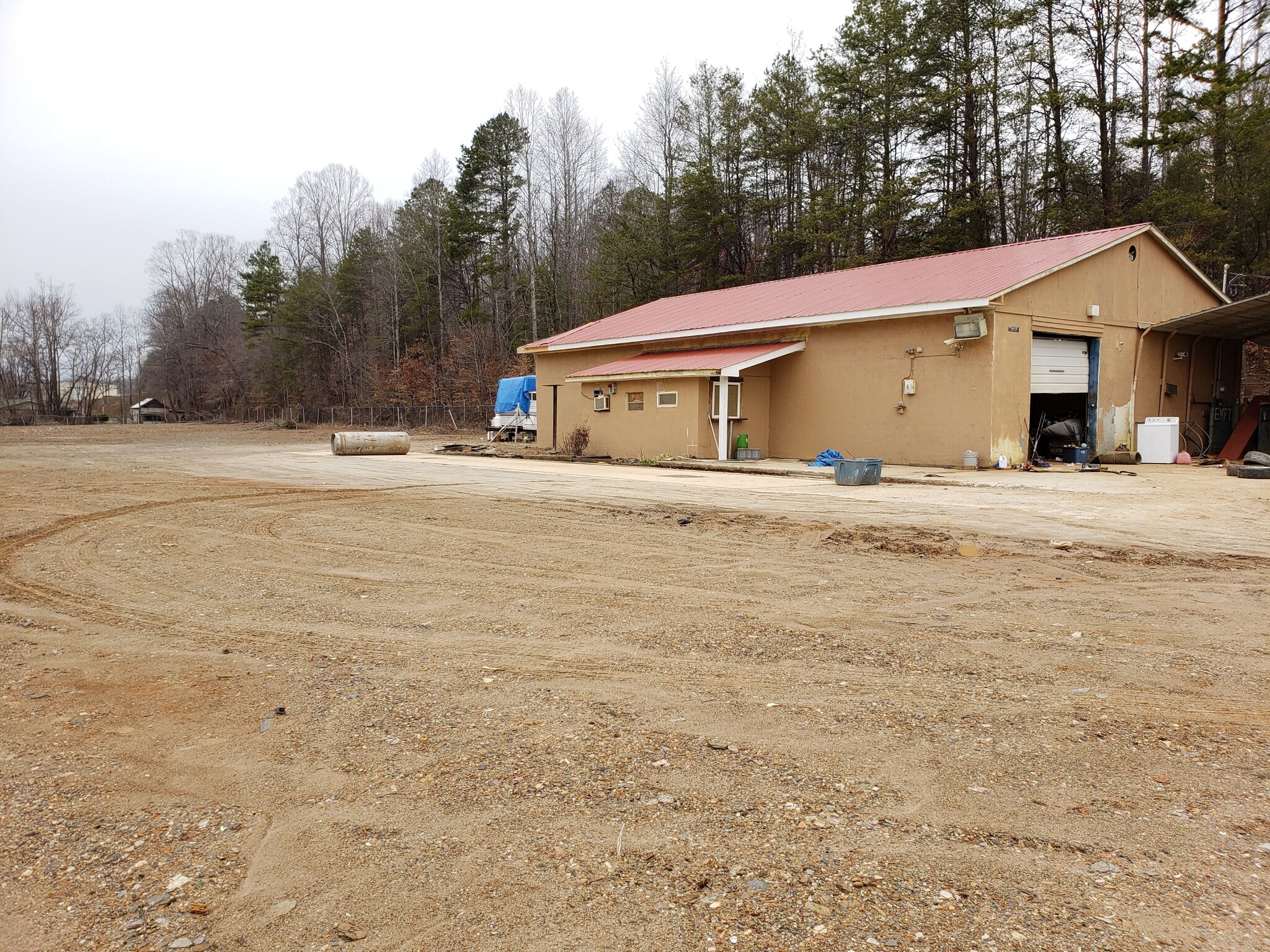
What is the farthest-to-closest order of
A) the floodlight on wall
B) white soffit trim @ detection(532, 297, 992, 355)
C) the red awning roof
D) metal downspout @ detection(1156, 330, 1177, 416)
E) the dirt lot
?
metal downspout @ detection(1156, 330, 1177, 416), the red awning roof, white soffit trim @ detection(532, 297, 992, 355), the floodlight on wall, the dirt lot

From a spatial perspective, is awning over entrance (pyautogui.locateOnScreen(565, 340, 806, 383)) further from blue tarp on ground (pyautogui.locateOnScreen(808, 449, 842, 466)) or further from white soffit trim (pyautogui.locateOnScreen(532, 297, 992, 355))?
blue tarp on ground (pyautogui.locateOnScreen(808, 449, 842, 466))

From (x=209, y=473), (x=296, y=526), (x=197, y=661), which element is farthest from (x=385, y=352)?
(x=197, y=661)

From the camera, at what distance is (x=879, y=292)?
2055 cm

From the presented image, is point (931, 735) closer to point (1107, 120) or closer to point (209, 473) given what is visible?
point (209, 473)

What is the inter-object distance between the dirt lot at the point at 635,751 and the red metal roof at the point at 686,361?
44.6 ft

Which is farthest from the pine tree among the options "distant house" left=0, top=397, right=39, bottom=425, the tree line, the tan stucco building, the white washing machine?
the white washing machine

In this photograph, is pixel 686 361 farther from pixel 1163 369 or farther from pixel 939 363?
pixel 1163 369

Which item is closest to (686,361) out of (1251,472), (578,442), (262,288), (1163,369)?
(578,442)

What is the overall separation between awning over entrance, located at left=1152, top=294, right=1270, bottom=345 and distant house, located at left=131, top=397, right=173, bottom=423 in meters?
78.8

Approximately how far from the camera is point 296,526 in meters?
9.47

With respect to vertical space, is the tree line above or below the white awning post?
above

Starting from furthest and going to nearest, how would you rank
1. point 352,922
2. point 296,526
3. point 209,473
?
point 209,473
point 296,526
point 352,922

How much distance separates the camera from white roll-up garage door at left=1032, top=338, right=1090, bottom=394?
18844 mm

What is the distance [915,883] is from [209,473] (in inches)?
702
